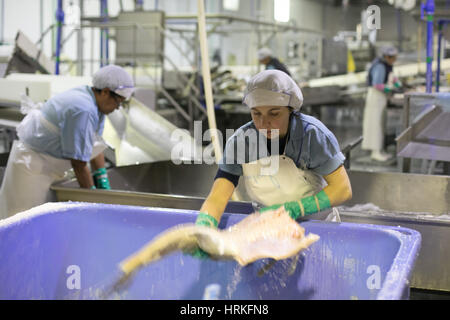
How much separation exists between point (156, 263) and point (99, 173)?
4.88 ft

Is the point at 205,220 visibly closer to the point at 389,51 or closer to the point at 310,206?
the point at 310,206

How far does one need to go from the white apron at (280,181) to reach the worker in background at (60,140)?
1023mm

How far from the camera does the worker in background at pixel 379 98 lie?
6594 mm

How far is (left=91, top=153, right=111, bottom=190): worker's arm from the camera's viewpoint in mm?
3117

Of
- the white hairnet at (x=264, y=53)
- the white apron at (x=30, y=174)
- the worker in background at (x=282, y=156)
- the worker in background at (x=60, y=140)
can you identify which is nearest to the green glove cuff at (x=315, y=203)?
the worker in background at (x=282, y=156)

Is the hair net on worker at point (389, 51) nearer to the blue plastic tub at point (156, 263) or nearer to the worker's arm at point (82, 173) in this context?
the worker's arm at point (82, 173)

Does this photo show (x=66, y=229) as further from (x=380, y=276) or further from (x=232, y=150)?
(x=380, y=276)

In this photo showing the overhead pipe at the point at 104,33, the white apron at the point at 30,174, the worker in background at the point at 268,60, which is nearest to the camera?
the white apron at the point at 30,174

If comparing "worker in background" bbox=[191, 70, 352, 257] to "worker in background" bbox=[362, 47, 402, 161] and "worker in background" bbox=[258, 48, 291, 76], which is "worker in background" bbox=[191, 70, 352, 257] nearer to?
"worker in background" bbox=[258, 48, 291, 76]

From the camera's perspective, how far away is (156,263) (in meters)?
1.74

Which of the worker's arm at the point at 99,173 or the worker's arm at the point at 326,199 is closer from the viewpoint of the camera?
the worker's arm at the point at 326,199

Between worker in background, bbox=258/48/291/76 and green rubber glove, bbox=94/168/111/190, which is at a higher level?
worker in background, bbox=258/48/291/76

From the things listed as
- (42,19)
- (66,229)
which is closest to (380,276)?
(66,229)

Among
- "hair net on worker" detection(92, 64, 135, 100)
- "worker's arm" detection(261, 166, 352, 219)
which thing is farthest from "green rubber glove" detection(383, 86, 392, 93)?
"worker's arm" detection(261, 166, 352, 219)
